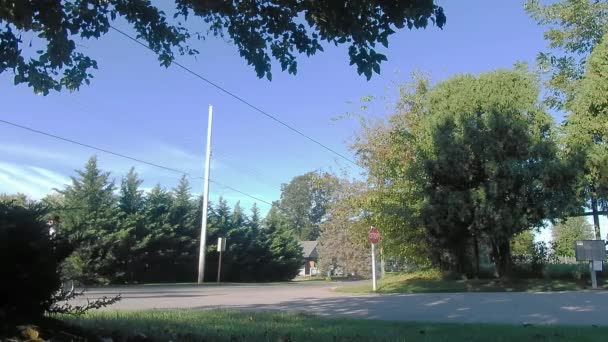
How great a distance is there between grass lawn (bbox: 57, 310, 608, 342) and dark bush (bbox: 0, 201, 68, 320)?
2.76ft

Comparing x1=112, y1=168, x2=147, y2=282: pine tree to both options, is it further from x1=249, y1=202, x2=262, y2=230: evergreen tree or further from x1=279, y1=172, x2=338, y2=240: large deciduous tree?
x1=279, y1=172, x2=338, y2=240: large deciduous tree

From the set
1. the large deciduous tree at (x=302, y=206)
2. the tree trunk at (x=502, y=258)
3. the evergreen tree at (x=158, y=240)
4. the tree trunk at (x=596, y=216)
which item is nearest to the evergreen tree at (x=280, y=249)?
the evergreen tree at (x=158, y=240)

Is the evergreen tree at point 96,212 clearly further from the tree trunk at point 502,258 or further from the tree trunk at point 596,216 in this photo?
the tree trunk at point 596,216

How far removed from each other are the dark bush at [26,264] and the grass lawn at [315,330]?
84cm

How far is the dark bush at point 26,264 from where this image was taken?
15.0ft

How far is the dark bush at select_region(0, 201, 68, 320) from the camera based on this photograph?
4.58 meters

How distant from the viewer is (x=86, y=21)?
571 cm

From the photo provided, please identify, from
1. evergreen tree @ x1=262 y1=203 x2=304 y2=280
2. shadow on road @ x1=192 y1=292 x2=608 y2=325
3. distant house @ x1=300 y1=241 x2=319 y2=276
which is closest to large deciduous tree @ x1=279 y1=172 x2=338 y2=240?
distant house @ x1=300 y1=241 x2=319 y2=276

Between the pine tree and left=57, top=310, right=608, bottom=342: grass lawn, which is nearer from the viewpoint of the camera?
left=57, top=310, right=608, bottom=342: grass lawn

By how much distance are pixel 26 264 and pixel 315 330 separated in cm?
410

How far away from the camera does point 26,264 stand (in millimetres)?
4676

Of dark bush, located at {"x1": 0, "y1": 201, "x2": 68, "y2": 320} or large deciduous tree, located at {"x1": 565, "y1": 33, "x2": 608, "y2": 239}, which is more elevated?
large deciduous tree, located at {"x1": 565, "y1": 33, "x2": 608, "y2": 239}

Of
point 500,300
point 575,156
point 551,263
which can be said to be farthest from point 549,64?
point 500,300

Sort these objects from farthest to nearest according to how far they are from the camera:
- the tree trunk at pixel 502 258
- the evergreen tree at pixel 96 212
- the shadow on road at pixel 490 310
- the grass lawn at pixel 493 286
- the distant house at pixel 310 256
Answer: the distant house at pixel 310 256, the evergreen tree at pixel 96 212, the tree trunk at pixel 502 258, the grass lawn at pixel 493 286, the shadow on road at pixel 490 310
